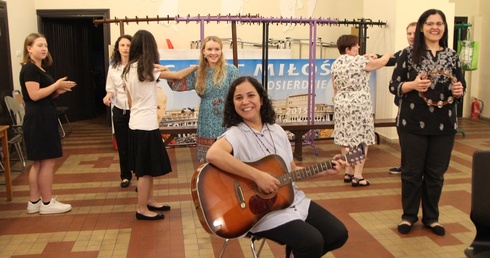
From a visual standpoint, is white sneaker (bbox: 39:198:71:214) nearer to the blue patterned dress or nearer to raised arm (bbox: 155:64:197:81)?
the blue patterned dress

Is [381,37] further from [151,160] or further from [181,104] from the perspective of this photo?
[151,160]

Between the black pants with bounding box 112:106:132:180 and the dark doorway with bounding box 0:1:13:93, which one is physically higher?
the dark doorway with bounding box 0:1:13:93

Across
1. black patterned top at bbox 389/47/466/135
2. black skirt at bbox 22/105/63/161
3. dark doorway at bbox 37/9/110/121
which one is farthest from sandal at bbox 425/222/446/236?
dark doorway at bbox 37/9/110/121

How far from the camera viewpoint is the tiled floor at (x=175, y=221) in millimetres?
3338

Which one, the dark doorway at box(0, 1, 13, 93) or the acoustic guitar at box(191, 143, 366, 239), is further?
the dark doorway at box(0, 1, 13, 93)

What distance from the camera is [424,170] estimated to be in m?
3.50

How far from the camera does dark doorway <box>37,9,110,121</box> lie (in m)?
8.42

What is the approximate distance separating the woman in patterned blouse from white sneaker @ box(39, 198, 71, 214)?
9.33 ft

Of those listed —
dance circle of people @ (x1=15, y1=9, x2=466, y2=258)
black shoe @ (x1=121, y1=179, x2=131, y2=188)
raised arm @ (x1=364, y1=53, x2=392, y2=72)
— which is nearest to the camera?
dance circle of people @ (x1=15, y1=9, x2=466, y2=258)

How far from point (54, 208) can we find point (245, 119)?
2374 millimetres

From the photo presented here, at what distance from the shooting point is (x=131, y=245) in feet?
11.2

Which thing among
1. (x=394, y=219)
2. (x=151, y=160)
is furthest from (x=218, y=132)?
(x=394, y=219)

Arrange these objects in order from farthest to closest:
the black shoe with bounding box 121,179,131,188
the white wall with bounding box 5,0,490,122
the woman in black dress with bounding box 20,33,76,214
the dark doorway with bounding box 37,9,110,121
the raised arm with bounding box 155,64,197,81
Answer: the dark doorway with bounding box 37,9,110,121 → the white wall with bounding box 5,0,490,122 → the black shoe with bounding box 121,179,131,188 → the woman in black dress with bounding box 20,33,76,214 → the raised arm with bounding box 155,64,197,81

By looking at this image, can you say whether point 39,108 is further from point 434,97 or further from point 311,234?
point 434,97
